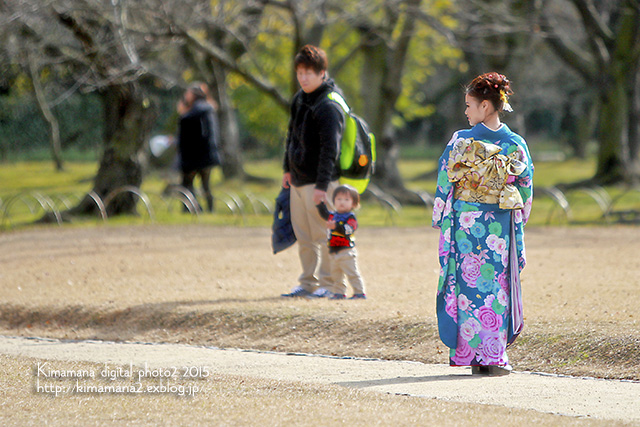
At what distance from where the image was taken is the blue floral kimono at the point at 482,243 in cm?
505

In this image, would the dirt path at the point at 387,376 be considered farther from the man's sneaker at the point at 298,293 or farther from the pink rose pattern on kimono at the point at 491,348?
the man's sneaker at the point at 298,293

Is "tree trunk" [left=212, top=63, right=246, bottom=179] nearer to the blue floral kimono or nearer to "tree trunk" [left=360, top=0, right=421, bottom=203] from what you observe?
"tree trunk" [left=360, top=0, right=421, bottom=203]

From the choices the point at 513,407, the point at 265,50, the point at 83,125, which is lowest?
the point at 513,407

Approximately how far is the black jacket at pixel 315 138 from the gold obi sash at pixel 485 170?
6.58 feet

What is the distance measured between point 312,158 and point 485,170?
2.36 metres

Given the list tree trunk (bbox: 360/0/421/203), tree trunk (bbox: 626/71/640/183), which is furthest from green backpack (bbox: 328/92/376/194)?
tree trunk (bbox: 626/71/640/183)

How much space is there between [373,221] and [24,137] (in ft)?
68.7

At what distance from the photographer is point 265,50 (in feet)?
94.5

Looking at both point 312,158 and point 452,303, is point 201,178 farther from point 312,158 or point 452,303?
point 452,303

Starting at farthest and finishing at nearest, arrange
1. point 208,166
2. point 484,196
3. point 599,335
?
1. point 208,166
2. point 599,335
3. point 484,196

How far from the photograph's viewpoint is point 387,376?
523 centimetres

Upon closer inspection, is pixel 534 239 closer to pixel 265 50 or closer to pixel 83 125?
pixel 265 50

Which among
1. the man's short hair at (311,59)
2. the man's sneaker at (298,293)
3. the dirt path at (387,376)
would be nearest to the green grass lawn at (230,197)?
the man's sneaker at (298,293)

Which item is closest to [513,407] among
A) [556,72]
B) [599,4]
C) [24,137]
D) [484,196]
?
[484,196]
